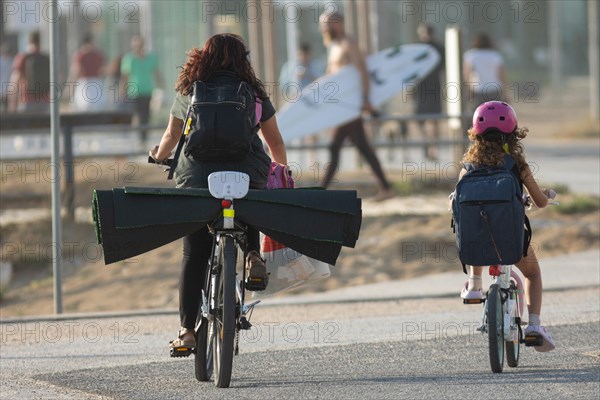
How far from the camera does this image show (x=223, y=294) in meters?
6.91

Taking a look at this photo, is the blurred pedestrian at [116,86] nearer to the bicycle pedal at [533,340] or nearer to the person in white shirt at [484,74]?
the person in white shirt at [484,74]

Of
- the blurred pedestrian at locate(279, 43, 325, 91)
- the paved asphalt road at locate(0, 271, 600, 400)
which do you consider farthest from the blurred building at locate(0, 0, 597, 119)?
the paved asphalt road at locate(0, 271, 600, 400)

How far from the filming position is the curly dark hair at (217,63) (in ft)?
23.7

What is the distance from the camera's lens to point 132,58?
78.5 feet

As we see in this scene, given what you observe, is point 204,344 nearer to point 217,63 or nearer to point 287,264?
point 287,264

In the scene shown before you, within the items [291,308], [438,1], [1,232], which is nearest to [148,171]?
[1,232]

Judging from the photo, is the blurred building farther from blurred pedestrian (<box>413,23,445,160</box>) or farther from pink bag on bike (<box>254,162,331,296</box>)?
pink bag on bike (<box>254,162,331,296</box>)

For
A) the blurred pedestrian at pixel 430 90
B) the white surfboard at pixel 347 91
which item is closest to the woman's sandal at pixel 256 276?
the white surfboard at pixel 347 91

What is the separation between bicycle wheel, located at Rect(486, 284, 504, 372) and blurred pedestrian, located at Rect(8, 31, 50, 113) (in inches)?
601

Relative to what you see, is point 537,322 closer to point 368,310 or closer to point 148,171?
point 368,310

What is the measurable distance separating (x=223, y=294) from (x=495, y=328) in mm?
1339

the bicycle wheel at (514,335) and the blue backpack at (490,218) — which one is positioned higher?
the blue backpack at (490,218)

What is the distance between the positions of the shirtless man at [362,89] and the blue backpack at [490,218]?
7871mm

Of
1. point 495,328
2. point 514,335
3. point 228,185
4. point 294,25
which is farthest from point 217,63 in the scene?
point 294,25
